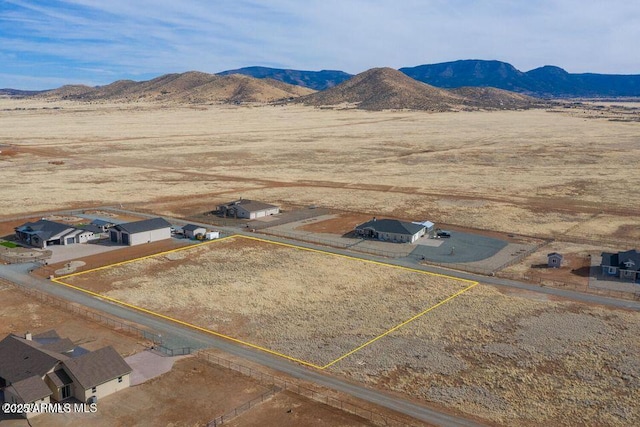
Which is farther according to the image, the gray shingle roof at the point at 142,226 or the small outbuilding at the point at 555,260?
the gray shingle roof at the point at 142,226

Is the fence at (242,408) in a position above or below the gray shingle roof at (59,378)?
below

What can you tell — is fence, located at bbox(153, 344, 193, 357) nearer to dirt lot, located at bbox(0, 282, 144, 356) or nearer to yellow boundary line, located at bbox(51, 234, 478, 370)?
dirt lot, located at bbox(0, 282, 144, 356)

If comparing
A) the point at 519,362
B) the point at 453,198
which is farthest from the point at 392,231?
the point at 519,362

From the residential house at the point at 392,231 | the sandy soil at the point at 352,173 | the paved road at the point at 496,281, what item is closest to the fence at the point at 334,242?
the paved road at the point at 496,281

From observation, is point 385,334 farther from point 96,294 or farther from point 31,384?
point 96,294

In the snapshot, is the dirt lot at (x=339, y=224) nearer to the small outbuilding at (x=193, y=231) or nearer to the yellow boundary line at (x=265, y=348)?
the yellow boundary line at (x=265, y=348)

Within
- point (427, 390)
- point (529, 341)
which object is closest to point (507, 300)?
point (529, 341)

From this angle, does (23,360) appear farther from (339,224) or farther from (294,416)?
(339,224)
